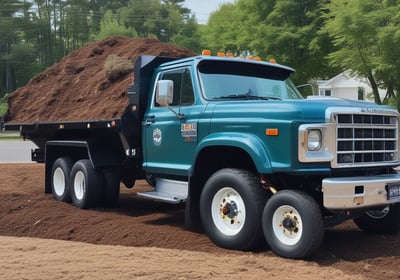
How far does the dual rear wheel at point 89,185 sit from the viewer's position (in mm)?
9391

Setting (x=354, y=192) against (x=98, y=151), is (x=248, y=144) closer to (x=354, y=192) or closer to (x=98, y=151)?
(x=354, y=192)

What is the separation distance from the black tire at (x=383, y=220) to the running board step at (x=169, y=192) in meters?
2.52

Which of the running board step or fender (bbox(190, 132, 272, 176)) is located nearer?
fender (bbox(190, 132, 272, 176))

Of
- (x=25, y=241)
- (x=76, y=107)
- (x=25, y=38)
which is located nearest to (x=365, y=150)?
(x=25, y=241)

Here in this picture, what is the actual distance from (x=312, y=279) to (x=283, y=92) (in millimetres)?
3586

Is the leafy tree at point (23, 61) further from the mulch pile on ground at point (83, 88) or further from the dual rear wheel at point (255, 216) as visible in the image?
the dual rear wheel at point (255, 216)

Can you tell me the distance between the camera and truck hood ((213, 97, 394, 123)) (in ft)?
20.1

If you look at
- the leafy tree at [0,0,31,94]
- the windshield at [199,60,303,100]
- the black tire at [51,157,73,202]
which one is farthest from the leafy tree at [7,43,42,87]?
the windshield at [199,60,303,100]

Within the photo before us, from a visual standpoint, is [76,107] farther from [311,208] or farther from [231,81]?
[311,208]

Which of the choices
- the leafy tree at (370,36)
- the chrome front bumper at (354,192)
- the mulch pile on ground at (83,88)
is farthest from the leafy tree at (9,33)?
the chrome front bumper at (354,192)

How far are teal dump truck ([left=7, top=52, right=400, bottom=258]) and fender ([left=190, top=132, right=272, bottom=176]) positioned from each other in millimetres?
12

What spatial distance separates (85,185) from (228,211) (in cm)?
348

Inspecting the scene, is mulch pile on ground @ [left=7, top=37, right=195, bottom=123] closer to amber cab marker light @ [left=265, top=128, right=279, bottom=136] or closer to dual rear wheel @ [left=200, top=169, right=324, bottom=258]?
dual rear wheel @ [left=200, top=169, right=324, bottom=258]

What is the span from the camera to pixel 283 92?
326 inches
